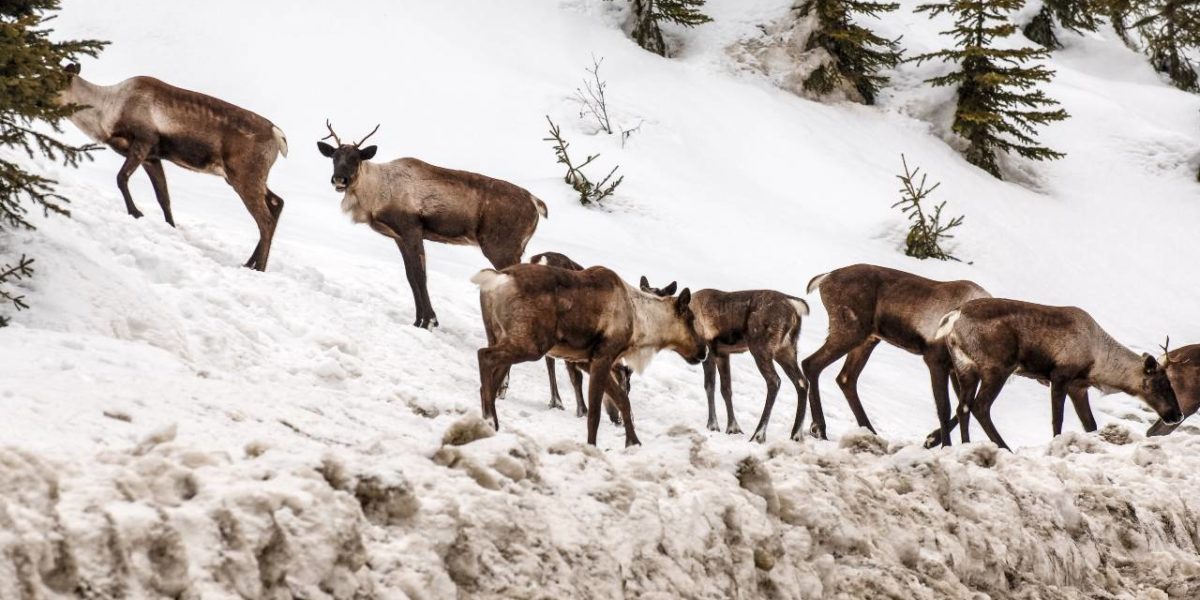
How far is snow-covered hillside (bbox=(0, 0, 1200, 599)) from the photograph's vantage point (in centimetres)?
409

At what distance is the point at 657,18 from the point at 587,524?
2697cm

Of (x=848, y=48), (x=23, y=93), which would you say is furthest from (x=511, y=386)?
(x=848, y=48)

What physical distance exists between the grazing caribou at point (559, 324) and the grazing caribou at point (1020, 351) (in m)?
3.57

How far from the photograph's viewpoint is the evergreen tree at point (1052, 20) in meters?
36.2

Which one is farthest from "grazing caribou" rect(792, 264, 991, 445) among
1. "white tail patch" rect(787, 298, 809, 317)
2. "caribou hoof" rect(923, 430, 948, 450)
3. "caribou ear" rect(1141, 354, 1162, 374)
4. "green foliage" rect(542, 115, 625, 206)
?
"green foliage" rect(542, 115, 625, 206)

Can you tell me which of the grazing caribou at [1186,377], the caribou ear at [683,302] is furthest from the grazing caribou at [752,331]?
the grazing caribou at [1186,377]

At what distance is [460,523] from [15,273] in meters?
4.74

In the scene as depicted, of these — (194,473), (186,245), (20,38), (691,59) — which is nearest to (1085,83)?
(691,59)

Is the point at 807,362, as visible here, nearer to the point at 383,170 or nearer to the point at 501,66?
the point at 383,170

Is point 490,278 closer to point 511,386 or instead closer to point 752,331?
point 511,386

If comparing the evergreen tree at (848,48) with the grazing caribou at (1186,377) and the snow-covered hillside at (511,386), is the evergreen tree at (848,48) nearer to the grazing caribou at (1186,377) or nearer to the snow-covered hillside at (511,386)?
the snow-covered hillside at (511,386)

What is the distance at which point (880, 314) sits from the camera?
12.3m

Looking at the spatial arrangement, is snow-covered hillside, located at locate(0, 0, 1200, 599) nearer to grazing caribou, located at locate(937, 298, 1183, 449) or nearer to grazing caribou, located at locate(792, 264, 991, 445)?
grazing caribou, located at locate(792, 264, 991, 445)

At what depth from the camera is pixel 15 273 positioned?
779 cm
